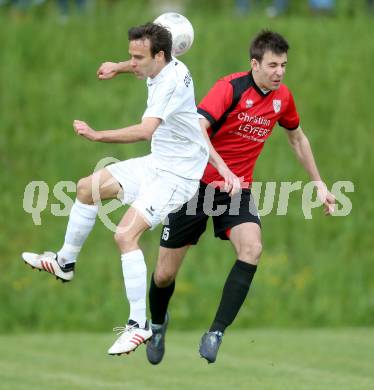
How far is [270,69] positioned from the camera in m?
8.87

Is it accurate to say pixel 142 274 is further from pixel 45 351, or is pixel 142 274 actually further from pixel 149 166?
pixel 45 351

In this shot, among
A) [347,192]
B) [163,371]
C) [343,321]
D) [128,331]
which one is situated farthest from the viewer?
[347,192]

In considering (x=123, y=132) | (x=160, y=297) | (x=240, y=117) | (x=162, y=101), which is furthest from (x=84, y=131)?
(x=160, y=297)

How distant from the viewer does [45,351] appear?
13.7 metres

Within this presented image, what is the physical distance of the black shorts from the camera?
902cm

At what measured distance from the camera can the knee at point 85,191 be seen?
8.65 meters

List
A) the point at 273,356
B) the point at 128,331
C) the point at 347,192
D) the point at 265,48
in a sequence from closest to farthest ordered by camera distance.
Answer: the point at 128,331 < the point at 265,48 < the point at 273,356 < the point at 347,192

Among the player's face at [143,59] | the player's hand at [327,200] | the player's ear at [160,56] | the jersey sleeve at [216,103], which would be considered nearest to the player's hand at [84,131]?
the player's face at [143,59]

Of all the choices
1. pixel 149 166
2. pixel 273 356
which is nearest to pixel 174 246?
pixel 149 166

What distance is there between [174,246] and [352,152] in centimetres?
1035

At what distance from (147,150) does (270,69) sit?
383 inches

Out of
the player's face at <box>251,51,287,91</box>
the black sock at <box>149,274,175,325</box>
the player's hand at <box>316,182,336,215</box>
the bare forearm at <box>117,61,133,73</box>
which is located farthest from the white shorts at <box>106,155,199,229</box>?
the black sock at <box>149,274,175,325</box>

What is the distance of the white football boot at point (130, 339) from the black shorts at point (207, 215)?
1160mm

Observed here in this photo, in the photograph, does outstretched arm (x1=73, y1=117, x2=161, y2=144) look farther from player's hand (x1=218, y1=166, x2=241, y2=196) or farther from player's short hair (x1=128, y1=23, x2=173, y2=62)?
player's hand (x1=218, y1=166, x2=241, y2=196)
